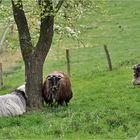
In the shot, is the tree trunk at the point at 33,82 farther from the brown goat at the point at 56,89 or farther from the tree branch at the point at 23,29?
the brown goat at the point at 56,89

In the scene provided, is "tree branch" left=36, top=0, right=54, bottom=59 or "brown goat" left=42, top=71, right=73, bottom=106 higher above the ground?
"tree branch" left=36, top=0, right=54, bottom=59

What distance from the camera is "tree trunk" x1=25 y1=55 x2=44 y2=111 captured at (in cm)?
2320

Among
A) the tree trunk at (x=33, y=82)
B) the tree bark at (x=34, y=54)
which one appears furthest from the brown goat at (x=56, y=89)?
the tree trunk at (x=33, y=82)

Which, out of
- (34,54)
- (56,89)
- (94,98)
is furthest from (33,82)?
(94,98)

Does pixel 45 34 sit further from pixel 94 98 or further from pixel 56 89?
pixel 94 98

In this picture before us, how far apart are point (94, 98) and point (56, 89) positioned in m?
2.75

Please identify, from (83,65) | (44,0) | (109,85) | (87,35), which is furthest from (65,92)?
(87,35)

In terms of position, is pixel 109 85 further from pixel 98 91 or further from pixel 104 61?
pixel 104 61

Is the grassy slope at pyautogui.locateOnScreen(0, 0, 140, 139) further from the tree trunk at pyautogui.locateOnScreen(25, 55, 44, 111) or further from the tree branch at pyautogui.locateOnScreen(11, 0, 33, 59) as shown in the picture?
the tree branch at pyautogui.locateOnScreen(11, 0, 33, 59)

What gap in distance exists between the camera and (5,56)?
46.9 meters

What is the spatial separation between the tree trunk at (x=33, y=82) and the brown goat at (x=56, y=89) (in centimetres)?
67

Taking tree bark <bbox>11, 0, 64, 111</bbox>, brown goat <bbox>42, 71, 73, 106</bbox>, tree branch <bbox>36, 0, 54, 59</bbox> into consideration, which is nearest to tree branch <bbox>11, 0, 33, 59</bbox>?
tree bark <bbox>11, 0, 64, 111</bbox>

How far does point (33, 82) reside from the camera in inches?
918

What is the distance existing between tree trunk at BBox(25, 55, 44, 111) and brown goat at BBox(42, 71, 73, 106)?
2.19 feet
